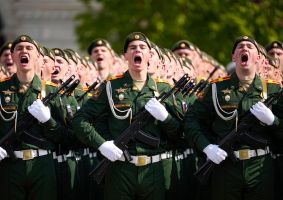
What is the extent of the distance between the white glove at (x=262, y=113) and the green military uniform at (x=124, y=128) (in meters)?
0.97

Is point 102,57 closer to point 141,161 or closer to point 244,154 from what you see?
point 141,161

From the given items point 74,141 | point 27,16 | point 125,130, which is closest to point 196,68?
point 74,141

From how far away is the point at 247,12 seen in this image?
2694 centimetres

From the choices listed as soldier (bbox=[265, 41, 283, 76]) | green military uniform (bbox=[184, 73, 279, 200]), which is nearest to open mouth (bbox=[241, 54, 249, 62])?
green military uniform (bbox=[184, 73, 279, 200])

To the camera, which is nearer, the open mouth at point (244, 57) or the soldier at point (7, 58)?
the open mouth at point (244, 57)

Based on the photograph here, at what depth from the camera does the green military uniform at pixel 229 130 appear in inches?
551

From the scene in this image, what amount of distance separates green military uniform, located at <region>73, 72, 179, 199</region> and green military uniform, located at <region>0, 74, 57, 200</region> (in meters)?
0.55

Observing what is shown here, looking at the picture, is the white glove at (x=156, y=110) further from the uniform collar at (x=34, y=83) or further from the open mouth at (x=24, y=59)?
the open mouth at (x=24, y=59)

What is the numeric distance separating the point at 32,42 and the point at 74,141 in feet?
4.79

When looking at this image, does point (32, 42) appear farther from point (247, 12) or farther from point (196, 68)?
point (247, 12)

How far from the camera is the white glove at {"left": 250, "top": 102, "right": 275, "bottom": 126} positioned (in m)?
13.9

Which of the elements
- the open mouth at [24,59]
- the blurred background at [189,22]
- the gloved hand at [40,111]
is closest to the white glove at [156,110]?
the gloved hand at [40,111]

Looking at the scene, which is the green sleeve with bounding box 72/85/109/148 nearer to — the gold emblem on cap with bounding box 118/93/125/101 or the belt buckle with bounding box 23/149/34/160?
the gold emblem on cap with bounding box 118/93/125/101

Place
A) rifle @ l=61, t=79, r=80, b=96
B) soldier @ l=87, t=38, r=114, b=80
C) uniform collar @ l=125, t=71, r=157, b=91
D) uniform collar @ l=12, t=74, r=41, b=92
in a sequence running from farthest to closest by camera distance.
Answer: soldier @ l=87, t=38, r=114, b=80, rifle @ l=61, t=79, r=80, b=96, uniform collar @ l=12, t=74, r=41, b=92, uniform collar @ l=125, t=71, r=157, b=91
